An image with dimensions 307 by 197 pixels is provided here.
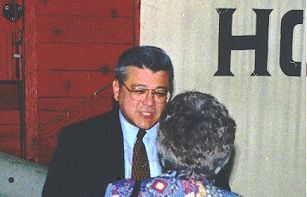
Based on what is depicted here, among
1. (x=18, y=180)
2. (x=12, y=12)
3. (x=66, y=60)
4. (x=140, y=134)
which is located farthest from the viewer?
(x=66, y=60)

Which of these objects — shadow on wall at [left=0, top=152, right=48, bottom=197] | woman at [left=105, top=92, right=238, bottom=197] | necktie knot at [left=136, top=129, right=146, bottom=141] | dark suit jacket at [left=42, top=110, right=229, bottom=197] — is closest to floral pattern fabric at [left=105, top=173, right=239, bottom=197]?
woman at [left=105, top=92, right=238, bottom=197]

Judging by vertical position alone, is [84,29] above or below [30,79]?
above

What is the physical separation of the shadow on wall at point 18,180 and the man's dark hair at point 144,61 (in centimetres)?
186

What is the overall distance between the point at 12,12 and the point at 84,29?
0.67 meters

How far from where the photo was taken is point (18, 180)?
3684 mm

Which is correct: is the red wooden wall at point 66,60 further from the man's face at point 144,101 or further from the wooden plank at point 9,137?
the man's face at point 144,101

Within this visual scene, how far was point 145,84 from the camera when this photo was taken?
213cm

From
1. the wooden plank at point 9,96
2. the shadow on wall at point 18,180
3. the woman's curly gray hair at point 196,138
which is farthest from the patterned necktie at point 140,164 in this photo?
the wooden plank at point 9,96

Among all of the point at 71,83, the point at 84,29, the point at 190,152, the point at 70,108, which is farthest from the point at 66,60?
the point at 190,152

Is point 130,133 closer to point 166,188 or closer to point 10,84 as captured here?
point 166,188

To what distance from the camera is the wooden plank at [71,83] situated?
14.3 feet

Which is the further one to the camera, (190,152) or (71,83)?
(71,83)

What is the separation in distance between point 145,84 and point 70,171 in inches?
20.7

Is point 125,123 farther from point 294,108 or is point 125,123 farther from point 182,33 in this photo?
point 294,108
